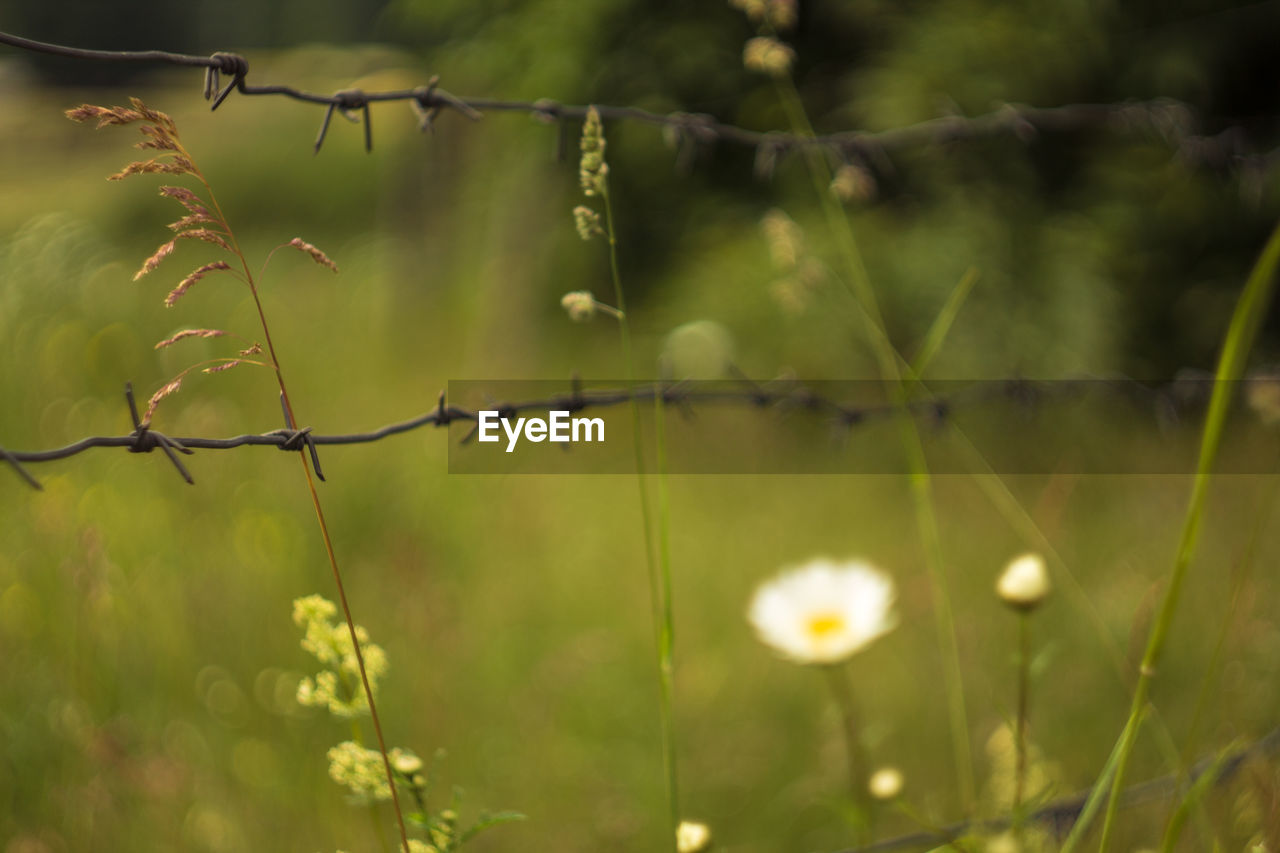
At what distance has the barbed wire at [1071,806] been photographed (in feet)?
3.09

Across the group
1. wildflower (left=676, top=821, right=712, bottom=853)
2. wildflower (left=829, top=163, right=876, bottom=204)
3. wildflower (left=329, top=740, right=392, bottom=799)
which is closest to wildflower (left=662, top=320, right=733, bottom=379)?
wildflower (left=829, top=163, right=876, bottom=204)

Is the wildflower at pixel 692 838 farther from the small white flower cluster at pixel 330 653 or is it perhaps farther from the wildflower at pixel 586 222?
the wildflower at pixel 586 222

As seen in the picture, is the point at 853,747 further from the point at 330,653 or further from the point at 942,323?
the point at 942,323

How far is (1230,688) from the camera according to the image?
1583 mm

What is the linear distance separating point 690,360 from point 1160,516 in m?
1.43

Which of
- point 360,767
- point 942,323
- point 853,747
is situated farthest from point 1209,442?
point 942,323

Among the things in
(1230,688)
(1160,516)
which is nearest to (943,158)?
(1160,516)

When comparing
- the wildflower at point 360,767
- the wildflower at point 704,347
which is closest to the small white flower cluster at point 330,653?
the wildflower at point 360,767

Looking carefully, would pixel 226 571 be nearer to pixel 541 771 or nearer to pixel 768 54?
pixel 541 771

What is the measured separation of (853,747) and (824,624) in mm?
183

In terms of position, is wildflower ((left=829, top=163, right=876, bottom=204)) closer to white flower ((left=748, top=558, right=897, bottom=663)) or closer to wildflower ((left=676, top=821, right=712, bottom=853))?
white flower ((left=748, top=558, right=897, bottom=663))

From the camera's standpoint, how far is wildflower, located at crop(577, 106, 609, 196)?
73 cm

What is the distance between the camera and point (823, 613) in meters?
1.02

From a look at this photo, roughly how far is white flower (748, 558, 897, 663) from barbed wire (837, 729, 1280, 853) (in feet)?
0.63
